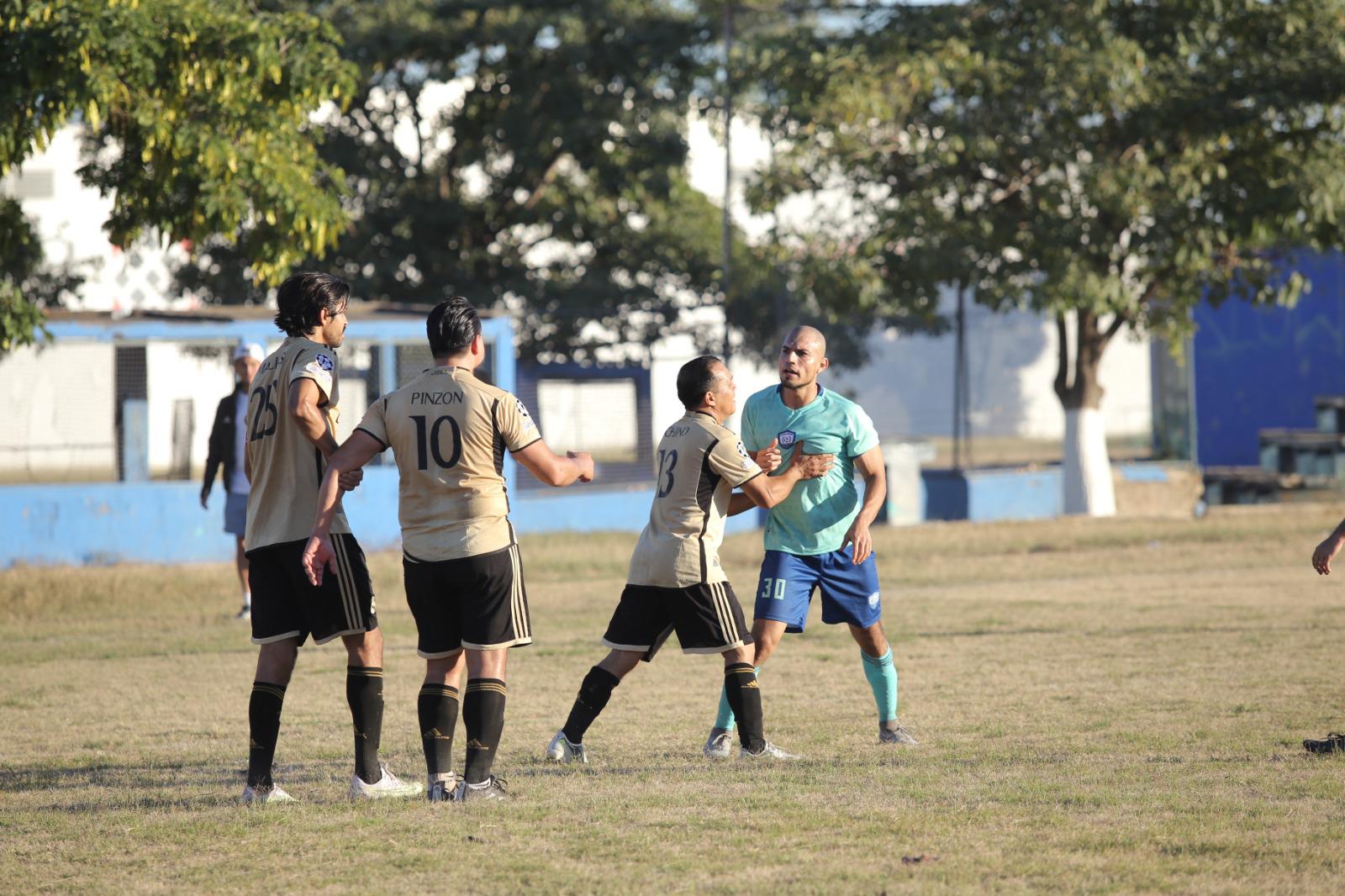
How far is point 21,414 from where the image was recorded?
16.4 m

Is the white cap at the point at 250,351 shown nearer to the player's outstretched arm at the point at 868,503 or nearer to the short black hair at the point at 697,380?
the short black hair at the point at 697,380

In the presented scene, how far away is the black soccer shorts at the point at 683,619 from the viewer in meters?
5.95

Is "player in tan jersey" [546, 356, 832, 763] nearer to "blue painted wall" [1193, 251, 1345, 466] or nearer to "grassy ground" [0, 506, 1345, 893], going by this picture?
"grassy ground" [0, 506, 1345, 893]

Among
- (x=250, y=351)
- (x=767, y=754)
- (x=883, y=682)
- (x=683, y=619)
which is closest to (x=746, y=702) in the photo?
(x=767, y=754)

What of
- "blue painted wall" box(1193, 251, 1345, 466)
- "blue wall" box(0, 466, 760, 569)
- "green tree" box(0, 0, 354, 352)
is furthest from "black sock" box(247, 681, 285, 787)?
"blue painted wall" box(1193, 251, 1345, 466)

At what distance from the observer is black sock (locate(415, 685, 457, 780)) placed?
214 inches

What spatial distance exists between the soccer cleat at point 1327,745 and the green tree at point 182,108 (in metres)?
8.35

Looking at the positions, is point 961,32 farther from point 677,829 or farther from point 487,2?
point 677,829

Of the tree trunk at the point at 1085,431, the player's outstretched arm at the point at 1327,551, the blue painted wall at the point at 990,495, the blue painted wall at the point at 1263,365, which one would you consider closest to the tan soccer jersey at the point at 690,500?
the player's outstretched arm at the point at 1327,551

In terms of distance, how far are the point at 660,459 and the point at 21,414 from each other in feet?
40.9

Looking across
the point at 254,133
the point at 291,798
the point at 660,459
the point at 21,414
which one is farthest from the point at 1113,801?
the point at 21,414

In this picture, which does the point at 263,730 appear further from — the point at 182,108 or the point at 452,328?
the point at 182,108

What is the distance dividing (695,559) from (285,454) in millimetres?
1603

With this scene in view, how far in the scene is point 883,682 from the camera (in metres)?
6.54
